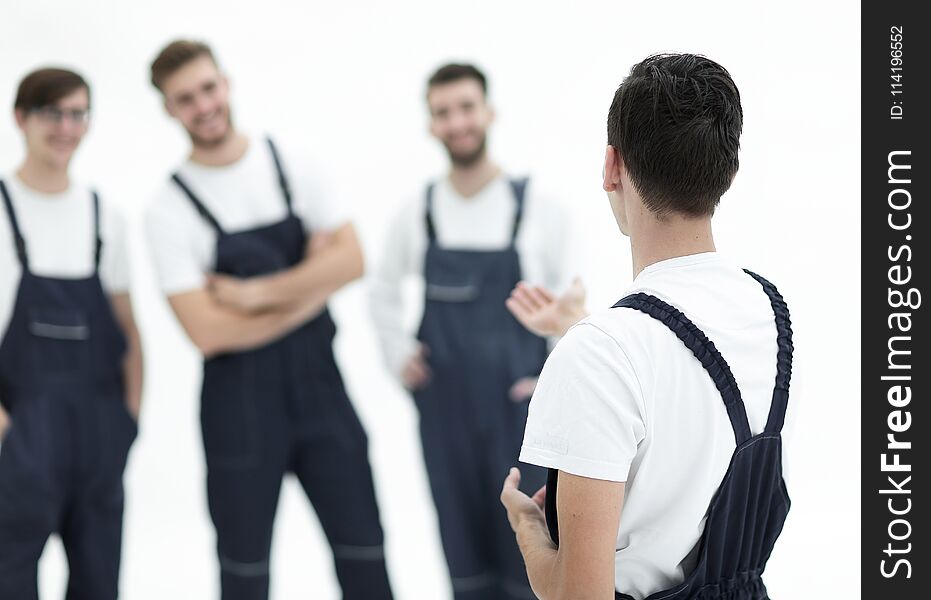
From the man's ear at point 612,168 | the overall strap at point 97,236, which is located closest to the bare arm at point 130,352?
the overall strap at point 97,236

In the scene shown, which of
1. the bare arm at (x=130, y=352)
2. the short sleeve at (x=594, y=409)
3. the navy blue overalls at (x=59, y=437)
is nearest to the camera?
the short sleeve at (x=594, y=409)

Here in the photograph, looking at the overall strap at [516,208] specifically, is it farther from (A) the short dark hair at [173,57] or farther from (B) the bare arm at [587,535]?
(B) the bare arm at [587,535]

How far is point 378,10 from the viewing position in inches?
192

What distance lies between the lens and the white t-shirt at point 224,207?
10.8 ft

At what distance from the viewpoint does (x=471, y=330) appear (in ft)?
11.7

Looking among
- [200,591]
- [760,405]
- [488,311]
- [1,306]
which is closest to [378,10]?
[488,311]

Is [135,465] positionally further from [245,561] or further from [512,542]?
[512,542]

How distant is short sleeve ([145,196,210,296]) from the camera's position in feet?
10.8

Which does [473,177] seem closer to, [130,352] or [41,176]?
[130,352]

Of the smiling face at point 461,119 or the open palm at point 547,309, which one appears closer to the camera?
the open palm at point 547,309

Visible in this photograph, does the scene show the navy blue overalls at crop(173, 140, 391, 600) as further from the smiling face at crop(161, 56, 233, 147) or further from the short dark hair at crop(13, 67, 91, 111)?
the short dark hair at crop(13, 67, 91, 111)

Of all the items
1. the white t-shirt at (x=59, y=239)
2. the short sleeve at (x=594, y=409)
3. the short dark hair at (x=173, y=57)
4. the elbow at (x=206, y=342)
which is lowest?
the elbow at (x=206, y=342)

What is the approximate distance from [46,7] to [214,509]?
2.47 meters

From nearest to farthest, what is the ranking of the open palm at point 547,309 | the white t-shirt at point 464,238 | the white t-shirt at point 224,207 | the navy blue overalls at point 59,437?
the open palm at point 547,309, the navy blue overalls at point 59,437, the white t-shirt at point 224,207, the white t-shirt at point 464,238
